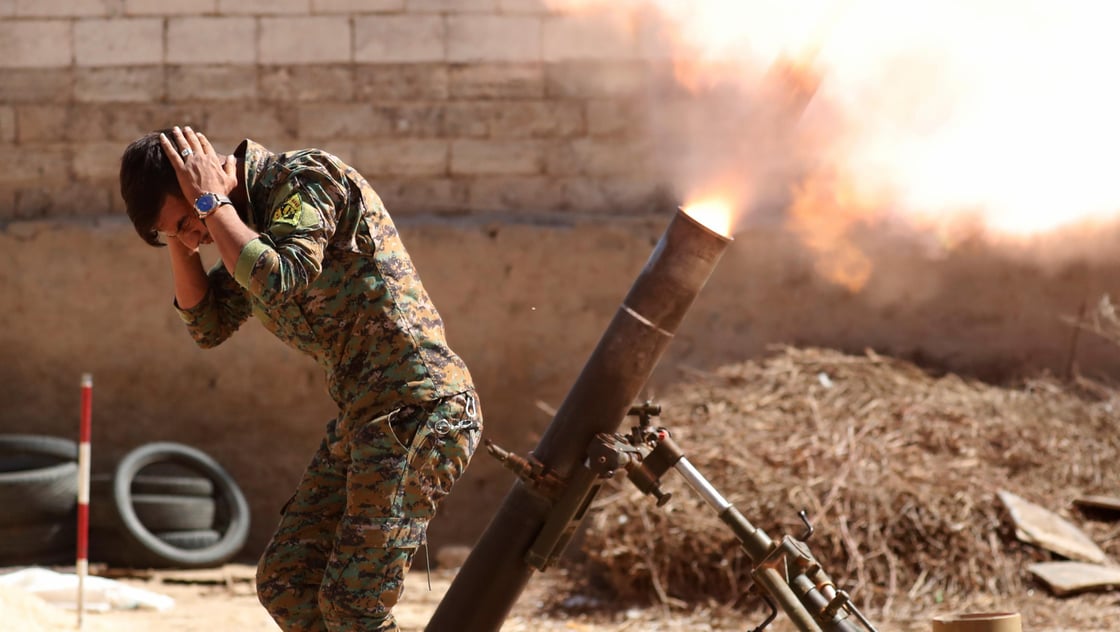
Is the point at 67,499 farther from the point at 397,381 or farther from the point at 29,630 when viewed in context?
the point at 397,381

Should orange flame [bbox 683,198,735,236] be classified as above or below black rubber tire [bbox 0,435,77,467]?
above

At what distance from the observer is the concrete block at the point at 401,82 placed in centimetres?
830

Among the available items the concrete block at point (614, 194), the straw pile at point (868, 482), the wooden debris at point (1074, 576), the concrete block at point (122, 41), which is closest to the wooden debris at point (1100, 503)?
the straw pile at point (868, 482)

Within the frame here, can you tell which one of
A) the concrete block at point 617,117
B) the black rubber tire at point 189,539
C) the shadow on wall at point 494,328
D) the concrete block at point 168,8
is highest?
the concrete block at point 168,8

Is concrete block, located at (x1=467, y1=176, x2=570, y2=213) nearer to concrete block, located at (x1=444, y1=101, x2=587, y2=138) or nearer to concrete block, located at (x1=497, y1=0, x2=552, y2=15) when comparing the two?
concrete block, located at (x1=444, y1=101, x2=587, y2=138)

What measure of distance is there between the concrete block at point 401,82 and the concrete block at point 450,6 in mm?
347

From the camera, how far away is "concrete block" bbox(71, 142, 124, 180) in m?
8.41

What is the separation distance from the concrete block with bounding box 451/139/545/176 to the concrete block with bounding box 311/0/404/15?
94cm

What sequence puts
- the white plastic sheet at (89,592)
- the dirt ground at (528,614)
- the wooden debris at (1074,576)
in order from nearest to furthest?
the dirt ground at (528,614) < the wooden debris at (1074,576) < the white plastic sheet at (89,592)

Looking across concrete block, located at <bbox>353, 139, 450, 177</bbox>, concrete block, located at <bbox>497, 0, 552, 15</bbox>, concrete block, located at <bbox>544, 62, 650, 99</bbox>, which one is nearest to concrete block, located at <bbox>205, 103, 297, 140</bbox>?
concrete block, located at <bbox>353, 139, 450, 177</bbox>

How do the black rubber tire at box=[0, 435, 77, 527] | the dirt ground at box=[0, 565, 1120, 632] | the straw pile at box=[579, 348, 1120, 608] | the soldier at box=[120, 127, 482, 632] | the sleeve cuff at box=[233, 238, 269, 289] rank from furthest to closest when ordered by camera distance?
the black rubber tire at box=[0, 435, 77, 527] → the straw pile at box=[579, 348, 1120, 608] → the dirt ground at box=[0, 565, 1120, 632] → the soldier at box=[120, 127, 482, 632] → the sleeve cuff at box=[233, 238, 269, 289]

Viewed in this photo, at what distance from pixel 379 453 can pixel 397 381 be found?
0.64 feet

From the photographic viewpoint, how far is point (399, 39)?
8312 millimetres

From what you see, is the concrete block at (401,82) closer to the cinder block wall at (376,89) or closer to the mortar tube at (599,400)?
the cinder block wall at (376,89)
